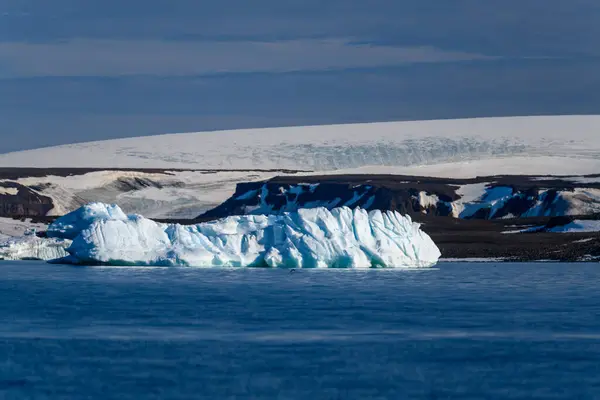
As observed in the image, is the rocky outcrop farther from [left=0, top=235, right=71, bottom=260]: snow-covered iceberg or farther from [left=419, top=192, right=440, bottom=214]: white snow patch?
[left=0, top=235, right=71, bottom=260]: snow-covered iceberg

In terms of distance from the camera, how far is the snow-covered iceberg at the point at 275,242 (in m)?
32.1

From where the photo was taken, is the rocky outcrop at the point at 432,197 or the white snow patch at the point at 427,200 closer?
the rocky outcrop at the point at 432,197

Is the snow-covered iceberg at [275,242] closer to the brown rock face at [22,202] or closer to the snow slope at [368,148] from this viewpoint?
the brown rock face at [22,202]

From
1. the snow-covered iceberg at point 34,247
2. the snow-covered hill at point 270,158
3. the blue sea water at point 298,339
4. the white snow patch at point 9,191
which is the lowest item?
the snow-covered iceberg at point 34,247

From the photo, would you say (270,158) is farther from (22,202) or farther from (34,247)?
(34,247)

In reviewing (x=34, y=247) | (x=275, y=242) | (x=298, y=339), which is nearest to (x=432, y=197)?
(x=34, y=247)

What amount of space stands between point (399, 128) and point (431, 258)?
50.4 meters

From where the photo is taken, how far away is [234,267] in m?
35.0

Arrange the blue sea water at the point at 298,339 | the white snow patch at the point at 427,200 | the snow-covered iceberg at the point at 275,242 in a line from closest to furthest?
1. the blue sea water at the point at 298,339
2. the snow-covered iceberg at the point at 275,242
3. the white snow patch at the point at 427,200

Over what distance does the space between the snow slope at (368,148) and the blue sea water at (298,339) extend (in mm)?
39664

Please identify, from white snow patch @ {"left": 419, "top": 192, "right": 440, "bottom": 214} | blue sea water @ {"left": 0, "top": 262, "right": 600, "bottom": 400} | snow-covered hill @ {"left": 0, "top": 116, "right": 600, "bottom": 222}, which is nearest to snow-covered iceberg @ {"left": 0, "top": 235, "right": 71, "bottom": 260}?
blue sea water @ {"left": 0, "top": 262, "right": 600, "bottom": 400}

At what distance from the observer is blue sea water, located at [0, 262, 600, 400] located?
13898 millimetres

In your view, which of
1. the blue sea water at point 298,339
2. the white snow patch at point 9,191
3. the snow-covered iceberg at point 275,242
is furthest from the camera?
the white snow patch at point 9,191

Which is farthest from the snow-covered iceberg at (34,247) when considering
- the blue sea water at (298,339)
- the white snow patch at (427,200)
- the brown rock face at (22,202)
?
the white snow patch at (427,200)
